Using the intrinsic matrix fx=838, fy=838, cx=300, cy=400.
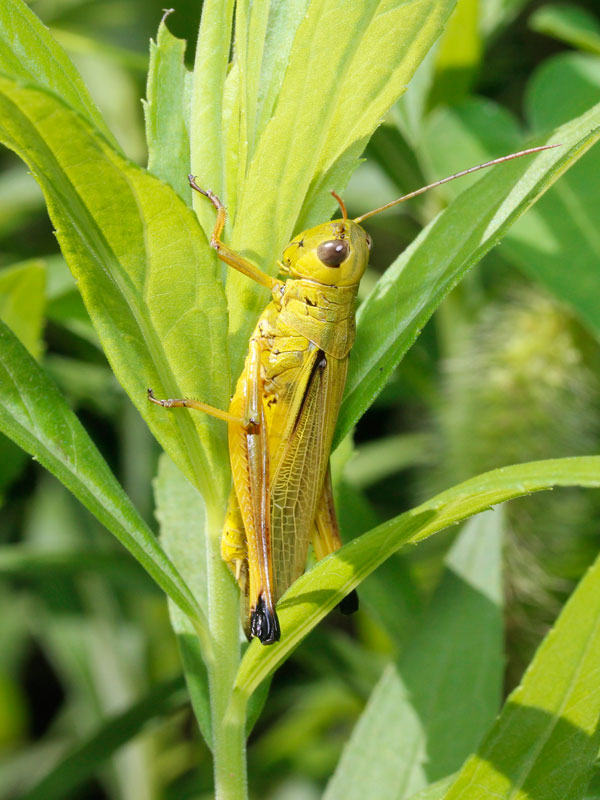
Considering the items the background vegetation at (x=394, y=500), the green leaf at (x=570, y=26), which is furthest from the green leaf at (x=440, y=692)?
the green leaf at (x=570, y=26)

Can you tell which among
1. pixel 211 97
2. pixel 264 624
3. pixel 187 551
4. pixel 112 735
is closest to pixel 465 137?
pixel 211 97

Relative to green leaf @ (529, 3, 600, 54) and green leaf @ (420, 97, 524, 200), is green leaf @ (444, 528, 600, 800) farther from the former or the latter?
green leaf @ (529, 3, 600, 54)

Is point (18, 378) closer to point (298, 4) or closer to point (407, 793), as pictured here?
point (298, 4)

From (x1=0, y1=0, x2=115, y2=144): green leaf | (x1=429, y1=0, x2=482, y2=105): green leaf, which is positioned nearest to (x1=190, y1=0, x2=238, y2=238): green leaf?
(x1=0, y1=0, x2=115, y2=144): green leaf

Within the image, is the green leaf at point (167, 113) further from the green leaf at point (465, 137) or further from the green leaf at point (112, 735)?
the green leaf at point (112, 735)

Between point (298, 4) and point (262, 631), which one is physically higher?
point (298, 4)

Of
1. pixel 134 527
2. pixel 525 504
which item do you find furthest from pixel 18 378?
pixel 525 504
